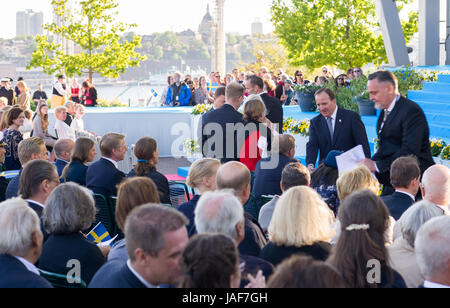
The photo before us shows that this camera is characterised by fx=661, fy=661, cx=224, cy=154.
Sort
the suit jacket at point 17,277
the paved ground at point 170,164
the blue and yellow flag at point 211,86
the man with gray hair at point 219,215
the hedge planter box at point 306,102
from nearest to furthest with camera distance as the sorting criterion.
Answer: the suit jacket at point 17,277
the man with gray hair at point 219,215
the paved ground at point 170,164
the hedge planter box at point 306,102
the blue and yellow flag at point 211,86

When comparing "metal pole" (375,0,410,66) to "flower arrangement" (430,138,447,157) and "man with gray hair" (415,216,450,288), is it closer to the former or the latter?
A: "flower arrangement" (430,138,447,157)

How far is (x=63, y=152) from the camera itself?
796 cm

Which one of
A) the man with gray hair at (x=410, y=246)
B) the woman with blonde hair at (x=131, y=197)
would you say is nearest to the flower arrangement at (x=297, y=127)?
the woman with blonde hair at (x=131, y=197)

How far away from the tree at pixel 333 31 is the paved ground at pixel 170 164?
8.83 metres

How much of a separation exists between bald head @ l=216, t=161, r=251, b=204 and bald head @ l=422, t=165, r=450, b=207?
4.33 feet

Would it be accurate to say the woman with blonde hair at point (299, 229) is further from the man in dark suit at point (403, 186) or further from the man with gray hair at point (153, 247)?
the man in dark suit at point (403, 186)

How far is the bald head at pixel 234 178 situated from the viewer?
4.97 metres

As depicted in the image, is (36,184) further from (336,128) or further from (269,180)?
(336,128)

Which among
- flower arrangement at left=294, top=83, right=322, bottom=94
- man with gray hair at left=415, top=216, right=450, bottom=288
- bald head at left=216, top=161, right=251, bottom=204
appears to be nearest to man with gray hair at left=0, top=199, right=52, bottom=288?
bald head at left=216, top=161, right=251, bottom=204

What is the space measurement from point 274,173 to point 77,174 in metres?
2.19

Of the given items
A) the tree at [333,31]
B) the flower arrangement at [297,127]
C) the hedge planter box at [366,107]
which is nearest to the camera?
the flower arrangement at [297,127]

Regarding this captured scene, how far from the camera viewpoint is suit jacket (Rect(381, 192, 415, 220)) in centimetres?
515

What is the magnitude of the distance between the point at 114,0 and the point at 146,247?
22726 millimetres

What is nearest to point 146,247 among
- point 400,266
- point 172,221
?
point 172,221
